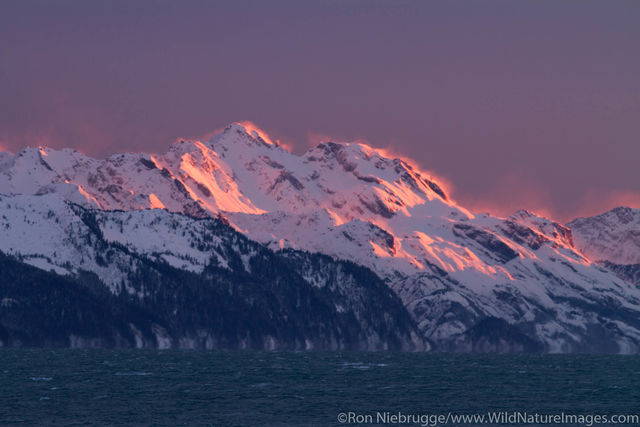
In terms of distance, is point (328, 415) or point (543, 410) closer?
point (328, 415)

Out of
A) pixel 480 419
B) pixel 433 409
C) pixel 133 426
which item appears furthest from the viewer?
pixel 433 409

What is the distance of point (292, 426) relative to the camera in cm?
16962

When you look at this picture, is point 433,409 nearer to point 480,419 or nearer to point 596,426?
point 480,419

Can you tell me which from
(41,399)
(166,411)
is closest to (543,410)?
(166,411)

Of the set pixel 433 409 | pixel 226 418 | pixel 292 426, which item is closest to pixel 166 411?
pixel 226 418

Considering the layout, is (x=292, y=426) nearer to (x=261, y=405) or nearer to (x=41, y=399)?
(x=261, y=405)

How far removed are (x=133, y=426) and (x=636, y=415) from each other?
7153cm

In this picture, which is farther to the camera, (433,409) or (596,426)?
(433,409)

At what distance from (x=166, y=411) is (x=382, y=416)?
95.1ft

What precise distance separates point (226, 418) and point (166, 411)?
12578 mm

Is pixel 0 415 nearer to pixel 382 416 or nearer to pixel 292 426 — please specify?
pixel 292 426

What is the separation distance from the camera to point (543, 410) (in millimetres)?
197250

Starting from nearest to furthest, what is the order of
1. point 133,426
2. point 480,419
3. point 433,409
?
point 133,426 < point 480,419 < point 433,409

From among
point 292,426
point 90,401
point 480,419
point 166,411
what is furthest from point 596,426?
point 90,401
